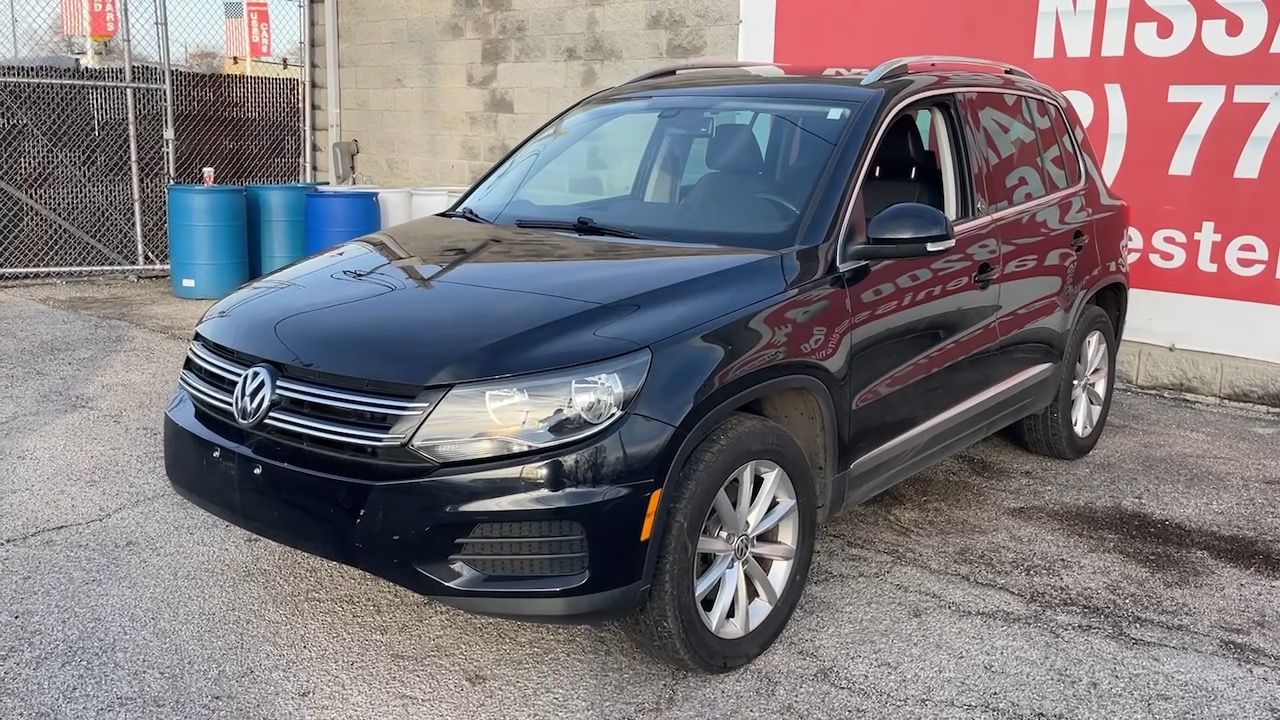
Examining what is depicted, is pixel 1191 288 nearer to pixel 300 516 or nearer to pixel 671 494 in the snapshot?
pixel 671 494

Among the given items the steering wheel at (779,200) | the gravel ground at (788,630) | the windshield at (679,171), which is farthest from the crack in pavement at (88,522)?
the steering wheel at (779,200)

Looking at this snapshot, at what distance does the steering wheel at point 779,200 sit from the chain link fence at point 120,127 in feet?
26.8

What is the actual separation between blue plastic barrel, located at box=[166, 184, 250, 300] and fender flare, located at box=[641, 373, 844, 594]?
7.14 metres

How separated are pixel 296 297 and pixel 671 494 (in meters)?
1.33

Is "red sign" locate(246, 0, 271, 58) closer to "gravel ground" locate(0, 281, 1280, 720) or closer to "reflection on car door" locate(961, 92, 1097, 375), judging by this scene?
"gravel ground" locate(0, 281, 1280, 720)

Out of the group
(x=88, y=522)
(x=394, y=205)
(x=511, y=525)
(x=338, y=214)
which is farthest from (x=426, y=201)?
(x=511, y=525)

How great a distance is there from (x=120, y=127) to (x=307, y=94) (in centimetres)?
201

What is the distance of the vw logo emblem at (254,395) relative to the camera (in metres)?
A: 3.07

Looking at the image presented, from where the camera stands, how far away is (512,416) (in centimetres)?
283

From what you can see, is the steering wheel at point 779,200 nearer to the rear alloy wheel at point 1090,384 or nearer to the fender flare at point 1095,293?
the fender flare at point 1095,293

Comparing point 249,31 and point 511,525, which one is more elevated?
point 249,31

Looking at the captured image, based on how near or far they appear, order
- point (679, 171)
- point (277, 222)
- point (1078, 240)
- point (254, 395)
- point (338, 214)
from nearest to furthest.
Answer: point (254, 395), point (679, 171), point (1078, 240), point (338, 214), point (277, 222)

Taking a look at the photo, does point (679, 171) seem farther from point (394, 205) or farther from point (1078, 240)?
point (394, 205)

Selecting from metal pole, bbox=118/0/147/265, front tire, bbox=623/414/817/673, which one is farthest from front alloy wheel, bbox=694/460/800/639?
metal pole, bbox=118/0/147/265
